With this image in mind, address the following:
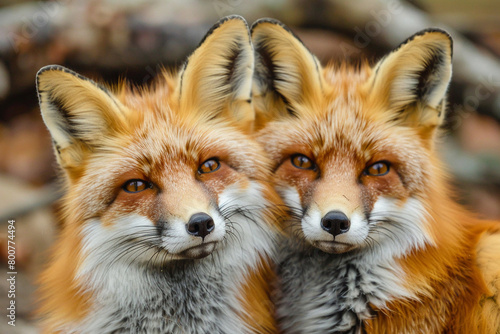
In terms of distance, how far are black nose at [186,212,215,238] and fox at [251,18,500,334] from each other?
0.46 metres

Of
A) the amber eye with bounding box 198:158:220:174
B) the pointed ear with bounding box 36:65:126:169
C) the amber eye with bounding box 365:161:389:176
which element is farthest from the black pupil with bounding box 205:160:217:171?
the amber eye with bounding box 365:161:389:176

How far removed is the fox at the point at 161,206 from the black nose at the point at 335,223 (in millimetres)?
275

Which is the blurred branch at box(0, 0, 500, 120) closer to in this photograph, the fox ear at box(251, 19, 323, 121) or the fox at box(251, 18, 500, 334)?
the fox ear at box(251, 19, 323, 121)

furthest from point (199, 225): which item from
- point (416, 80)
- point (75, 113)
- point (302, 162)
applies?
point (416, 80)

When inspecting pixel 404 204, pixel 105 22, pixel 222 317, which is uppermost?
pixel 105 22

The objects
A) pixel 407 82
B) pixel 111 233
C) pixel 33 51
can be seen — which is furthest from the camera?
pixel 33 51

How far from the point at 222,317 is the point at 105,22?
2907 mm

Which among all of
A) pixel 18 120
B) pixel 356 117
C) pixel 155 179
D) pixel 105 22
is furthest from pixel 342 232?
pixel 18 120

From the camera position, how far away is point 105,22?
4.16 metres

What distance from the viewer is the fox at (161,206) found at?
202cm

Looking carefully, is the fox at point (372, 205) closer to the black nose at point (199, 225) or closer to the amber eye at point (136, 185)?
the black nose at point (199, 225)

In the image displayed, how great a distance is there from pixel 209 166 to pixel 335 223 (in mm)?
571

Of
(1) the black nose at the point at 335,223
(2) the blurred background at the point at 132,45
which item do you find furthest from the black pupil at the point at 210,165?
(2) the blurred background at the point at 132,45

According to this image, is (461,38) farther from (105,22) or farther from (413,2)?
(105,22)
